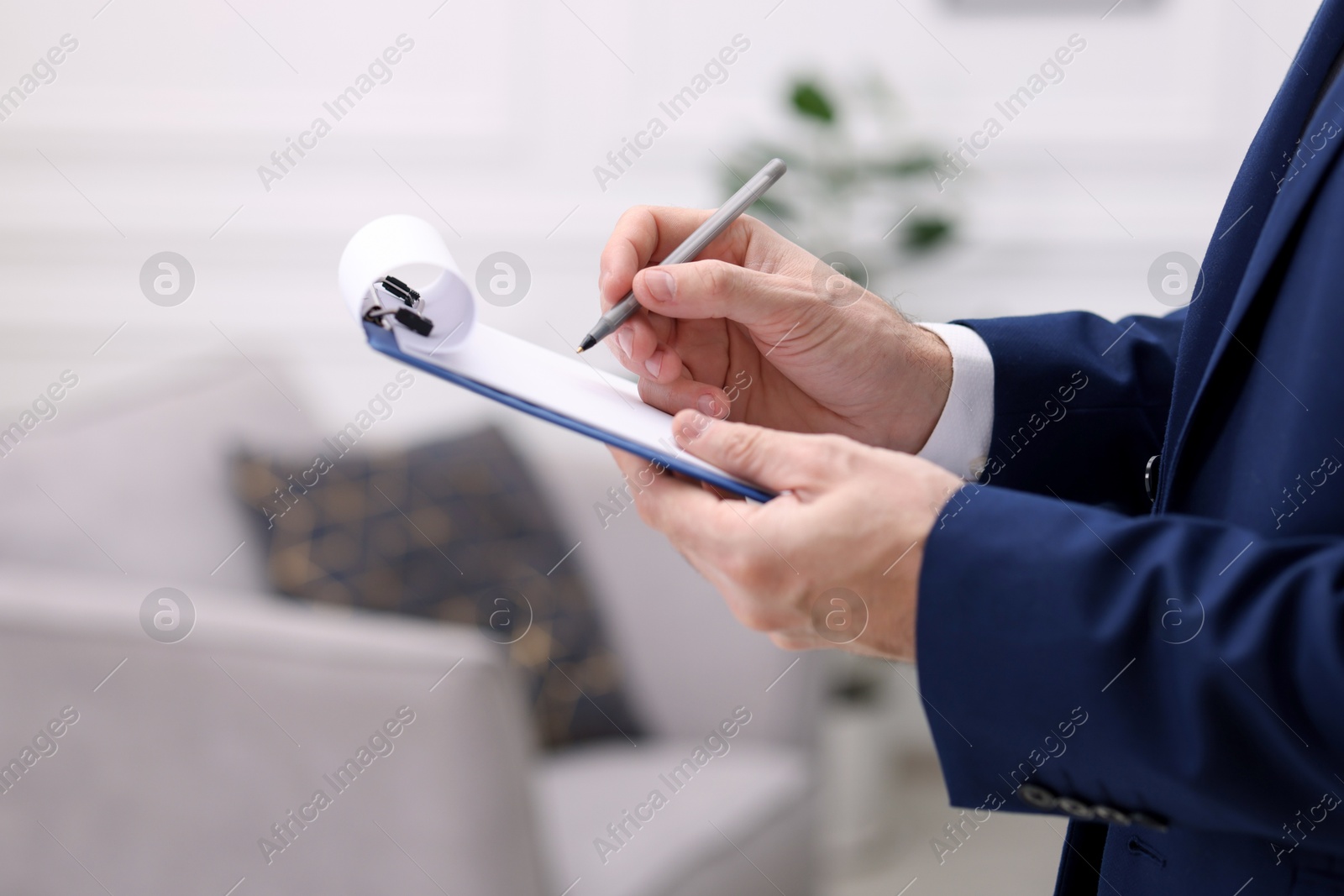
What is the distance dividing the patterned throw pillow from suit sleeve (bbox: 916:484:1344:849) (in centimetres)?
112

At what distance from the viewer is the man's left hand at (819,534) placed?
0.58 metres

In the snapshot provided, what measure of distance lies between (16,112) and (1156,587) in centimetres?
281

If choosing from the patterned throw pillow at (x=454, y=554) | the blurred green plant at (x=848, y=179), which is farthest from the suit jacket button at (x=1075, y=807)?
the blurred green plant at (x=848, y=179)

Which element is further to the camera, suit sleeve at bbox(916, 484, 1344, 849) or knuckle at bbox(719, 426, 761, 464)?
knuckle at bbox(719, 426, 761, 464)

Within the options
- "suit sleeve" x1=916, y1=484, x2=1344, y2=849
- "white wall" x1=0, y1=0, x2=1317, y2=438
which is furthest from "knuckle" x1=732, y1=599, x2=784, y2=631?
"white wall" x1=0, y1=0, x2=1317, y2=438

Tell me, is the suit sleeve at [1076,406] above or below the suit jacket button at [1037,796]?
above

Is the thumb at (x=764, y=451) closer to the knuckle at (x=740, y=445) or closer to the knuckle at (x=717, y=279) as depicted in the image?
the knuckle at (x=740, y=445)

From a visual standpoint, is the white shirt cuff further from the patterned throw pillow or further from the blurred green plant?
the blurred green plant

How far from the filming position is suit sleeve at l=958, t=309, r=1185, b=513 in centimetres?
87

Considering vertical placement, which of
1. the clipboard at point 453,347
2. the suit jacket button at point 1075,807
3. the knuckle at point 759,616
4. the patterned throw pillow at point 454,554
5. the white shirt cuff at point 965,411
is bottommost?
the patterned throw pillow at point 454,554

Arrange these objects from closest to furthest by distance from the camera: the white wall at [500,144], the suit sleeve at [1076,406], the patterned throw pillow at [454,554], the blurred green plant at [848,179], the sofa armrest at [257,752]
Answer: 1. the suit sleeve at [1076,406]
2. the sofa armrest at [257,752]
3. the patterned throw pillow at [454,554]
4. the blurred green plant at [848,179]
5. the white wall at [500,144]

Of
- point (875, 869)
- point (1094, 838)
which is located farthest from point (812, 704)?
point (1094, 838)

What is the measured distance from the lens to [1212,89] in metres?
2.26

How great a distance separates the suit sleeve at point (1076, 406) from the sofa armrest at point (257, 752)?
62 centimetres
